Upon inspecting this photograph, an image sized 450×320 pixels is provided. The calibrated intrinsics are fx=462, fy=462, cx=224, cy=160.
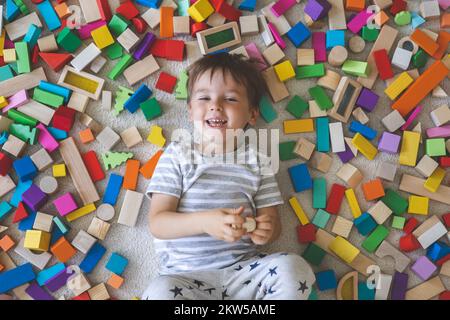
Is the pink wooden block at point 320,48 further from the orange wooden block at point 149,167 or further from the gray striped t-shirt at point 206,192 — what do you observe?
the orange wooden block at point 149,167

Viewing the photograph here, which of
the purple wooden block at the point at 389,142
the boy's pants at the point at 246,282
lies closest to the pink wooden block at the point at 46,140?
the boy's pants at the point at 246,282

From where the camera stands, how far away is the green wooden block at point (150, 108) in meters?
0.98

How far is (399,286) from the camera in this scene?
0.96 metres

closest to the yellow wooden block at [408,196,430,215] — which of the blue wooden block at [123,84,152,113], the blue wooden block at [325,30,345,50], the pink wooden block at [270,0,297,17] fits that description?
the blue wooden block at [325,30,345,50]

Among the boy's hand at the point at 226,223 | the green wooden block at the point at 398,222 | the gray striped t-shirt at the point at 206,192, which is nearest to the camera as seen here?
the boy's hand at the point at 226,223

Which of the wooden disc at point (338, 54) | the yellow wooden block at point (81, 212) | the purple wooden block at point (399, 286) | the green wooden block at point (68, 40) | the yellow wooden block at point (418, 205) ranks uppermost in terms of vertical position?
the green wooden block at point (68, 40)

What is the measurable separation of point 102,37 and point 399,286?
81 centimetres

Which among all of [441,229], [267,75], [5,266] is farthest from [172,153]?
[441,229]

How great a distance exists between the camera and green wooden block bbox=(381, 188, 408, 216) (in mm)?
978

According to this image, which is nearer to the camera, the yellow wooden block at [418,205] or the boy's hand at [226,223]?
the boy's hand at [226,223]

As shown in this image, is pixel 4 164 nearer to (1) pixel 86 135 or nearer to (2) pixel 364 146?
(1) pixel 86 135

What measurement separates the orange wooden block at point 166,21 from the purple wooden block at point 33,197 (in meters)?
0.42

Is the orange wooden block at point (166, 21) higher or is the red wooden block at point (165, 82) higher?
the orange wooden block at point (166, 21)
